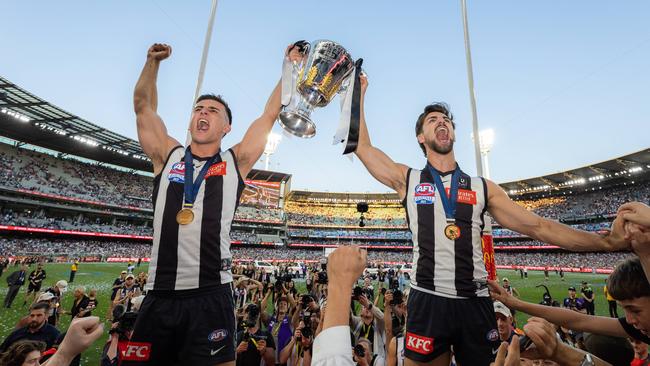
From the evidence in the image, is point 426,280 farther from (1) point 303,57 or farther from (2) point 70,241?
(2) point 70,241

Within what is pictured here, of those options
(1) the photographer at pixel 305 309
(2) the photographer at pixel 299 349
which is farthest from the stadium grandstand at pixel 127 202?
(2) the photographer at pixel 299 349

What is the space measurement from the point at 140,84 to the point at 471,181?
3.14m

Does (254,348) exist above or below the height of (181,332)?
below

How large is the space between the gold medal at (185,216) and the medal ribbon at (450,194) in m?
2.08

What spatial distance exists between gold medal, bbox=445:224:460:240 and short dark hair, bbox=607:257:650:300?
3.18 feet

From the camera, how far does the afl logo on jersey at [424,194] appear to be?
9.07ft

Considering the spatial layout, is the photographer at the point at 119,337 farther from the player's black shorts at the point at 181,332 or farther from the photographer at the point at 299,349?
the photographer at the point at 299,349

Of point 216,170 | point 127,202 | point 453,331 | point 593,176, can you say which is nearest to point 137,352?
point 216,170

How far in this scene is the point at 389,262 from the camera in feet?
187

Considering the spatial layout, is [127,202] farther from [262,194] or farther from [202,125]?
[202,125]

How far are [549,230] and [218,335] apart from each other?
263 centimetres

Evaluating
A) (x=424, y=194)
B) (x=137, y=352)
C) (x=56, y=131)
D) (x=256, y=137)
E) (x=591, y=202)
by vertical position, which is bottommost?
(x=137, y=352)

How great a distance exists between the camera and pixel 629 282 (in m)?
1.95

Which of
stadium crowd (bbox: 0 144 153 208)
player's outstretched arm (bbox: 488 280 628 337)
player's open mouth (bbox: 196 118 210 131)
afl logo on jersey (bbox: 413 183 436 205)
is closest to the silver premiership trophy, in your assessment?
player's open mouth (bbox: 196 118 210 131)
